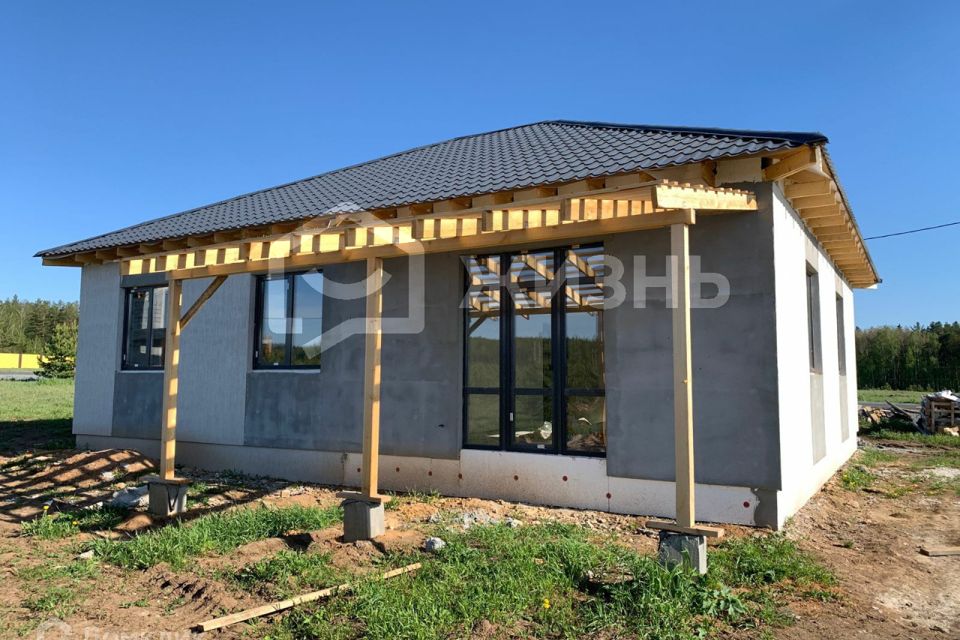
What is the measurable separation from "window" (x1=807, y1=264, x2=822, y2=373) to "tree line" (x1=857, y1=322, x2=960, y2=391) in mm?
26057

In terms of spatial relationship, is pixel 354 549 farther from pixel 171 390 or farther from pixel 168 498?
pixel 171 390

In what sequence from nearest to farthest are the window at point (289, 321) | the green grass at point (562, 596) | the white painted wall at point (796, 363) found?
the green grass at point (562, 596), the white painted wall at point (796, 363), the window at point (289, 321)

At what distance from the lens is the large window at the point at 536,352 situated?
7164 millimetres

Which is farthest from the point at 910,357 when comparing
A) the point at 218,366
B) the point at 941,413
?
the point at 218,366

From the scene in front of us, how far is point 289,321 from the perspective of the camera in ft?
31.6

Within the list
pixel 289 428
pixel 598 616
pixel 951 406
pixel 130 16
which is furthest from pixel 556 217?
pixel 951 406

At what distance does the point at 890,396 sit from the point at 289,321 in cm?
2905

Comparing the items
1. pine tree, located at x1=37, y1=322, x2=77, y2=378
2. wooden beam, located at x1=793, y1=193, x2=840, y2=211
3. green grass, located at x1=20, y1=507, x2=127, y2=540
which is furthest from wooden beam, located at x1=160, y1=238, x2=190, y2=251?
pine tree, located at x1=37, y1=322, x2=77, y2=378

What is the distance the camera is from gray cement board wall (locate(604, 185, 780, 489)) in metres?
6.21

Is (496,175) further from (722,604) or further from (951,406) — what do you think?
(951,406)

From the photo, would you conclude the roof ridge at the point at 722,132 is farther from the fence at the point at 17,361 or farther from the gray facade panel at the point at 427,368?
the fence at the point at 17,361

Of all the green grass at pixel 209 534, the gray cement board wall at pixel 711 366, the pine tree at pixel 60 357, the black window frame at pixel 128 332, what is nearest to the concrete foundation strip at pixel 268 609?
the green grass at pixel 209 534

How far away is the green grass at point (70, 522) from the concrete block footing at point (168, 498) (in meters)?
0.37

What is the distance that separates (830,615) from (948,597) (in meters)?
1.29
